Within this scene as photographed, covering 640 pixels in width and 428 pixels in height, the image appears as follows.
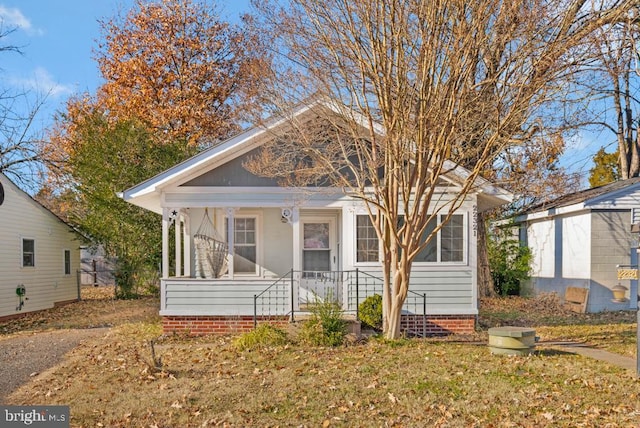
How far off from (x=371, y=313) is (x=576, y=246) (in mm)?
7983

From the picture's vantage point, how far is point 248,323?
12.2m

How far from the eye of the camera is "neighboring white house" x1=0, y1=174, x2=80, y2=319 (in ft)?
54.5

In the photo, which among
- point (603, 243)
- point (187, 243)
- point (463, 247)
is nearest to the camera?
point (463, 247)

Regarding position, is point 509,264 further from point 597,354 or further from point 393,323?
point 393,323

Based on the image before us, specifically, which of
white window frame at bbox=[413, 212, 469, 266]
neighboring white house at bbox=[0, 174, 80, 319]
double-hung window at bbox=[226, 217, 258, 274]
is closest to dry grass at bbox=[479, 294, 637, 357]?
white window frame at bbox=[413, 212, 469, 266]

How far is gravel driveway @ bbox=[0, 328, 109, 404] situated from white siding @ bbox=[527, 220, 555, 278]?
13146mm

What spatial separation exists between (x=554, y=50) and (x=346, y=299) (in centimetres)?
624

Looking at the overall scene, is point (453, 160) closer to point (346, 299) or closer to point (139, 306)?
point (346, 299)

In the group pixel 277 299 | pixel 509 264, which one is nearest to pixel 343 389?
Answer: pixel 277 299

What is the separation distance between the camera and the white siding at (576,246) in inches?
616

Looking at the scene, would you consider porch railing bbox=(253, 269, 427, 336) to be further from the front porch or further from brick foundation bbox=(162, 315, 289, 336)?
brick foundation bbox=(162, 315, 289, 336)

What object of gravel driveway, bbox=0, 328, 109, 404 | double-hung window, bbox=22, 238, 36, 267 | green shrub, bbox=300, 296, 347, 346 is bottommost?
gravel driveway, bbox=0, 328, 109, 404

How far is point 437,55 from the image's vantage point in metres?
9.20

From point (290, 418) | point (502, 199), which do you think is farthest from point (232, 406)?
point (502, 199)
